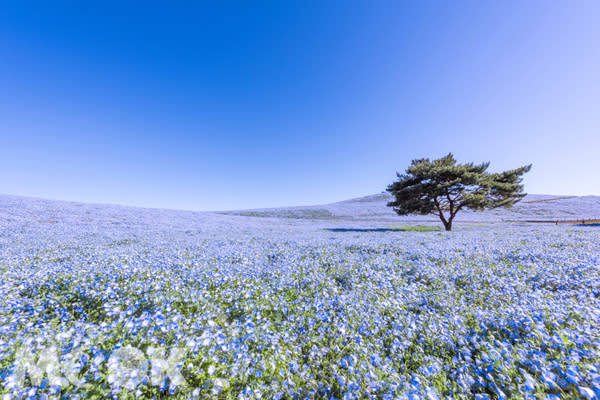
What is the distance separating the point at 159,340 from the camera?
3.41m

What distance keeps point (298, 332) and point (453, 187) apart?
2911 cm

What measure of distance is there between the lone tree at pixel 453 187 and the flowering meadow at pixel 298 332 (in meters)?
19.6

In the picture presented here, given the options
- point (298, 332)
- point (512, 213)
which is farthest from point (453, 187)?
point (512, 213)

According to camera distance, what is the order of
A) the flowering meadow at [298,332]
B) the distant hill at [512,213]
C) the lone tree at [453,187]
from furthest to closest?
the distant hill at [512,213]
the lone tree at [453,187]
the flowering meadow at [298,332]

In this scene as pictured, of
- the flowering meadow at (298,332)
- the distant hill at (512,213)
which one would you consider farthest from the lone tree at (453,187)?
the distant hill at (512,213)

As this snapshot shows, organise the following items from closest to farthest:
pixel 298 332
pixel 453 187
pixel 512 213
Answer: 1. pixel 298 332
2. pixel 453 187
3. pixel 512 213

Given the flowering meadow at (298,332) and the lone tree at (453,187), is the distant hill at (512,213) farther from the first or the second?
the flowering meadow at (298,332)

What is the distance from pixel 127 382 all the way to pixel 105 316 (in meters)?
2.91

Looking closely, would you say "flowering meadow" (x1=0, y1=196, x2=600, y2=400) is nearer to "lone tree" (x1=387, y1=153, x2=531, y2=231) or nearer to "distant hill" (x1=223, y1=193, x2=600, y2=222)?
"lone tree" (x1=387, y1=153, x2=531, y2=231)

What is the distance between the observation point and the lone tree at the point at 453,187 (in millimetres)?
24719

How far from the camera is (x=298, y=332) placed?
13.3 ft

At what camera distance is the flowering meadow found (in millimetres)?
2543

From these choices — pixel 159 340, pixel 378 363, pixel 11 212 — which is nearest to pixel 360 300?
pixel 378 363

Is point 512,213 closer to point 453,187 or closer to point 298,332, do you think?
point 453,187
